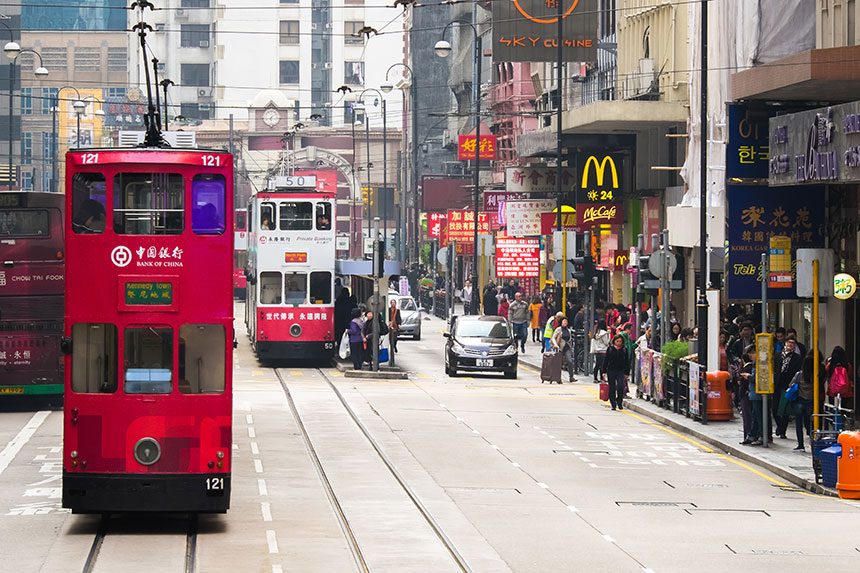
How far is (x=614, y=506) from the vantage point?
72.8 feet

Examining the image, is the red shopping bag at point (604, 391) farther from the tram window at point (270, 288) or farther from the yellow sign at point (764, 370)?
the tram window at point (270, 288)

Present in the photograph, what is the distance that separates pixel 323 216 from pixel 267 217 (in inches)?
56.9

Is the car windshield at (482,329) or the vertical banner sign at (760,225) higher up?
the vertical banner sign at (760,225)

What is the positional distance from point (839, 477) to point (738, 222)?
32.6 feet

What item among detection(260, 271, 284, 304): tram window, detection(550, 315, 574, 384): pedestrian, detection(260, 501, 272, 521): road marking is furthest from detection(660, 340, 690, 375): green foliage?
detection(260, 501, 272, 521): road marking

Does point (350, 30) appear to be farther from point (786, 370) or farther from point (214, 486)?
point (214, 486)

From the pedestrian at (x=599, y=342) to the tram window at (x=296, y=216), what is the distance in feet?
26.3

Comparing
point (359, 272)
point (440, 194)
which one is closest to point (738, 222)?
point (359, 272)

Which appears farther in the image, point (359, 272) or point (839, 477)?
point (359, 272)

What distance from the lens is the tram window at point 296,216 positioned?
1805 inches

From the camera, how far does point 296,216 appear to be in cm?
4591

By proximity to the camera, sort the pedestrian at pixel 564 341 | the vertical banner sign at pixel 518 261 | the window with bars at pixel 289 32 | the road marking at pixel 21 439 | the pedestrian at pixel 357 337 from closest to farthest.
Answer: the road marking at pixel 21 439 → the pedestrian at pixel 357 337 → the pedestrian at pixel 564 341 → the vertical banner sign at pixel 518 261 → the window with bars at pixel 289 32

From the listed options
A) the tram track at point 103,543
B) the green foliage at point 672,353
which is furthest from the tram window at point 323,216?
the tram track at point 103,543

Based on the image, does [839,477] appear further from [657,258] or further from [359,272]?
[359,272]
